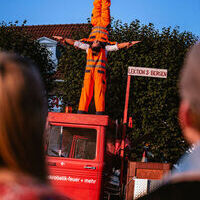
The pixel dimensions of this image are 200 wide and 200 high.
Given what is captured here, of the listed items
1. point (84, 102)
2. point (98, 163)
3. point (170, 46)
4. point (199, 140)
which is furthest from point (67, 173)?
point (170, 46)

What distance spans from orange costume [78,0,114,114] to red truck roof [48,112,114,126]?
3.57 feet

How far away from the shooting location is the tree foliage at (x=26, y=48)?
1383 cm

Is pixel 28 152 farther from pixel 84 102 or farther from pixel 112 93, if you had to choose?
pixel 112 93

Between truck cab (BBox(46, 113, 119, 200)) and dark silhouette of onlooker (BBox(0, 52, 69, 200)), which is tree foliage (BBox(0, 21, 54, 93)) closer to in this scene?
truck cab (BBox(46, 113, 119, 200))

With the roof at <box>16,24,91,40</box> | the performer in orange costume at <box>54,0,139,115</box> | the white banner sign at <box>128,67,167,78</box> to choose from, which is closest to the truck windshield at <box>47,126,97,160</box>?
the performer in orange costume at <box>54,0,139,115</box>

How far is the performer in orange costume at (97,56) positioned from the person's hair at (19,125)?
18.2 ft

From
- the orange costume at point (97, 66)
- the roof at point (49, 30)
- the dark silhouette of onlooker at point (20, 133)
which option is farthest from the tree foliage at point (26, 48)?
the dark silhouette of onlooker at point (20, 133)

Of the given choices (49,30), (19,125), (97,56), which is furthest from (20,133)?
(49,30)

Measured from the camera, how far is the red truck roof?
5.35m

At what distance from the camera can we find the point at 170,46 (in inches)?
535

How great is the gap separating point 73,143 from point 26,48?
946cm

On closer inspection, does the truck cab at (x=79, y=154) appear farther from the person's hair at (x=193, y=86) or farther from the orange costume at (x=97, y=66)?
the person's hair at (x=193, y=86)

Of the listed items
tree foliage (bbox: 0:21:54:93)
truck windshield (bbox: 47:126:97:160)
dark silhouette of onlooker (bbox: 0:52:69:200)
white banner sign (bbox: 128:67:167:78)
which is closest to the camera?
dark silhouette of onlooker (bbox: 0:52:69:200)

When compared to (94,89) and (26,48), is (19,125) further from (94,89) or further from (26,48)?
(26,48)
